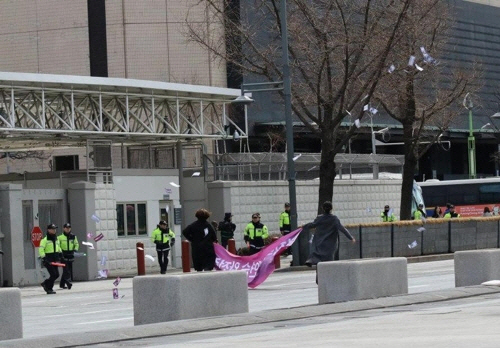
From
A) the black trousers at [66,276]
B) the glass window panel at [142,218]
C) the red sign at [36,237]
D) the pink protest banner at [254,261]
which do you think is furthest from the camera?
the glass window panel at [142,218]

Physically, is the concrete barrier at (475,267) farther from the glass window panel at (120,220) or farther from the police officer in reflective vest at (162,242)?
the glass window panel at (120,220)

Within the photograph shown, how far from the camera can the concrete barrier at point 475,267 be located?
23328 millimetres

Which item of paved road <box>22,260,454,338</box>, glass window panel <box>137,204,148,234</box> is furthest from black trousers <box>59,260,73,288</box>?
glass window panel <box>137,204,148,234</box>

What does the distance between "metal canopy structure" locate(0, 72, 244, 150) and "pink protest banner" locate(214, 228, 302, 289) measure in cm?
1091

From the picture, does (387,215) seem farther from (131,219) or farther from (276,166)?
(131,219)

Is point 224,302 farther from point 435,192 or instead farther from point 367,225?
point 435,192

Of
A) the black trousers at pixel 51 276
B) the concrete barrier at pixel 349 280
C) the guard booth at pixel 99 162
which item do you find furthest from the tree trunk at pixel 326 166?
the concrete barrier at pixel 349 280

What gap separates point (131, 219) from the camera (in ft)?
130

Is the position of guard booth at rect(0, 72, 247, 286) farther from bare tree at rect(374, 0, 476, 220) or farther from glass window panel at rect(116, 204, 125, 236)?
bare tree at rect(374, 0, 476, 220)

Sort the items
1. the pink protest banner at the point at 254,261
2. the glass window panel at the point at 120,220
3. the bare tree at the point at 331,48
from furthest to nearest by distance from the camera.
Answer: the bare tree at the point at 331,48
the glass window panel at the point at 120,220
the pink protest banner at the point at 254,261

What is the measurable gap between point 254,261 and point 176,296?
8.14m

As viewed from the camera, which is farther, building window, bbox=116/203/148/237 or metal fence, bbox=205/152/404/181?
metal fence, bbox=205/152/404/181

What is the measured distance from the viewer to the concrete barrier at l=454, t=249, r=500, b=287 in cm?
2333

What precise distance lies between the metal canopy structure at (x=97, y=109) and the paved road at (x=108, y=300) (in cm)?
492
